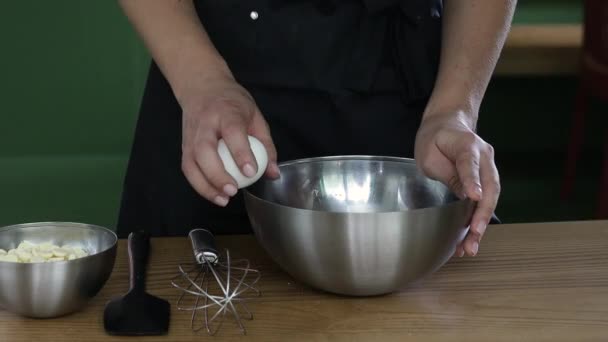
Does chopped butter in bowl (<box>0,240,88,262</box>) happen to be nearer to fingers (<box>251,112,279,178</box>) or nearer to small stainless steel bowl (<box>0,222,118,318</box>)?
small stainless steel bowl (<box>0,222,118,318</box>)

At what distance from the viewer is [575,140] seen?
3789mm

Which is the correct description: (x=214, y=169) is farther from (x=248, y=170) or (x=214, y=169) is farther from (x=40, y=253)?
(x=40, y=253)

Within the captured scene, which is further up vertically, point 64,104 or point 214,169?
point 214,169

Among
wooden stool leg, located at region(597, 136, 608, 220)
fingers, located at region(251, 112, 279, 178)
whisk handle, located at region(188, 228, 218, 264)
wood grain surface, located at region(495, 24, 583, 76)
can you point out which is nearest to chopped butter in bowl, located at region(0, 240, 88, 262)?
whisk handle, located at region(188, 228, 218, 264)

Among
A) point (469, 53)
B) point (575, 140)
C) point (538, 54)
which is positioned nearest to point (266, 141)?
point (469, 53)

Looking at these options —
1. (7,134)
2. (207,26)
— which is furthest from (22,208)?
(207,26)

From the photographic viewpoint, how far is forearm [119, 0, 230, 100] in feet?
4.00

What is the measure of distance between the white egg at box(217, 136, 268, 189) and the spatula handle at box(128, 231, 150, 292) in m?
0.15

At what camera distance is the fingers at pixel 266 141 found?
109cm

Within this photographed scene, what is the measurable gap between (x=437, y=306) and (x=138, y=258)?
357 millimetres

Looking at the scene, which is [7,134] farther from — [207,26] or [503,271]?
[503,271]

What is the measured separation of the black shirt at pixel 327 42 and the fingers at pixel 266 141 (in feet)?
1.00

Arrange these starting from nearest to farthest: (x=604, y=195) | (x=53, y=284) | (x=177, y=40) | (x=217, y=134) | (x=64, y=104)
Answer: (x=53, y=284) < (x=217, y=134) < (x=177, y=40) < (x=64, y=104) < (x=604, y=195)

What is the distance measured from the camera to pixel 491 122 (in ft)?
13.4
